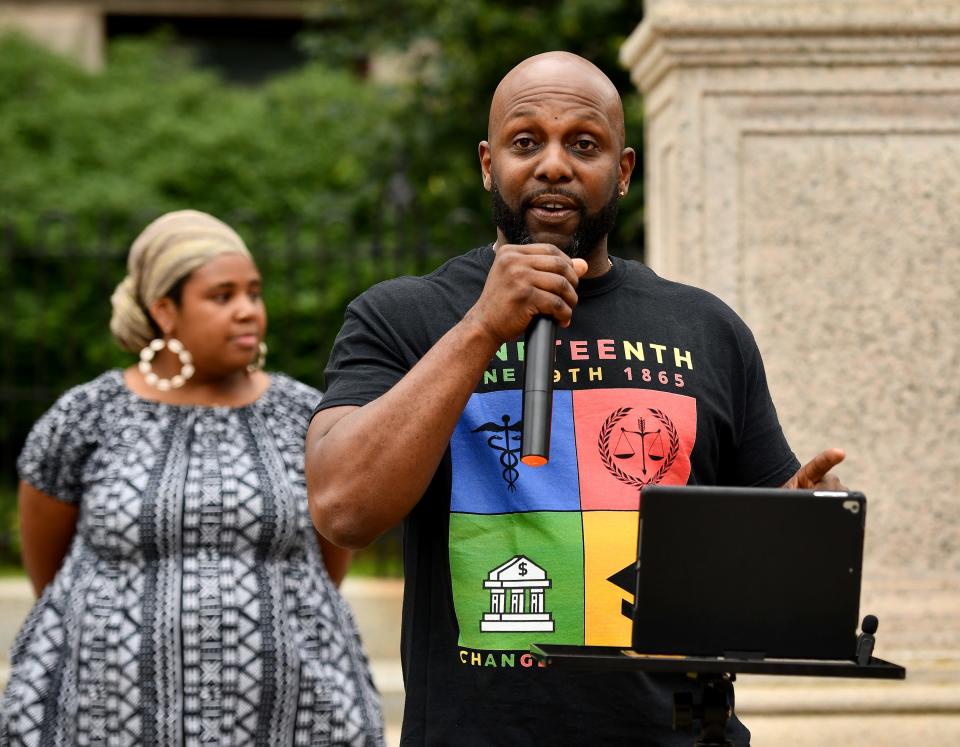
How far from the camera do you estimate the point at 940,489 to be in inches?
175

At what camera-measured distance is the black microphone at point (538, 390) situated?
164 centimetres

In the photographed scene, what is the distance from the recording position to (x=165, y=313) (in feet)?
13.0

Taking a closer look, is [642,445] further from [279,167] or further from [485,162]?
[279,167]

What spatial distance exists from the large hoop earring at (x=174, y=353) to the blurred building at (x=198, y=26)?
11.3 meters

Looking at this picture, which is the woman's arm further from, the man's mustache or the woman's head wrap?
the man's mustache

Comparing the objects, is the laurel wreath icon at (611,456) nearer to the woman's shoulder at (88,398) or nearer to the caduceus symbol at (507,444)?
the caduceus symbol at (507,444)

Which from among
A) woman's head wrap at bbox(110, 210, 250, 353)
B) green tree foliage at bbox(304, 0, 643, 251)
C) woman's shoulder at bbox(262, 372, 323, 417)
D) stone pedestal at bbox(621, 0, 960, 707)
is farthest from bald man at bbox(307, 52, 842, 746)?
green tree foliage at bbox(304, 0, 643, 251)

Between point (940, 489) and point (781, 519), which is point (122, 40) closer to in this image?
point (940, 489)

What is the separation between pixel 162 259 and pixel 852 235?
7.15ft

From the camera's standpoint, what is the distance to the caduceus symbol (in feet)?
6.37

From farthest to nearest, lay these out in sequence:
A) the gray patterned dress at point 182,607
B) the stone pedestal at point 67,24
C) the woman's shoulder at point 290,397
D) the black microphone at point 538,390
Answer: the stone pedestal at point 67,24, the woman's shoulder at point 290,397, the gray patterned dress at point 182,607, the black microphone at point 538,390

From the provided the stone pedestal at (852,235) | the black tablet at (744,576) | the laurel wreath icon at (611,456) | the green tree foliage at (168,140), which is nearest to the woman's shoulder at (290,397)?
the stone pedestal at (852,235)

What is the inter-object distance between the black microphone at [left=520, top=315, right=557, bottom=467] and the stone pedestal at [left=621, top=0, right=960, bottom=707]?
110 inches

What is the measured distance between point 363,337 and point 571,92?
48cm
